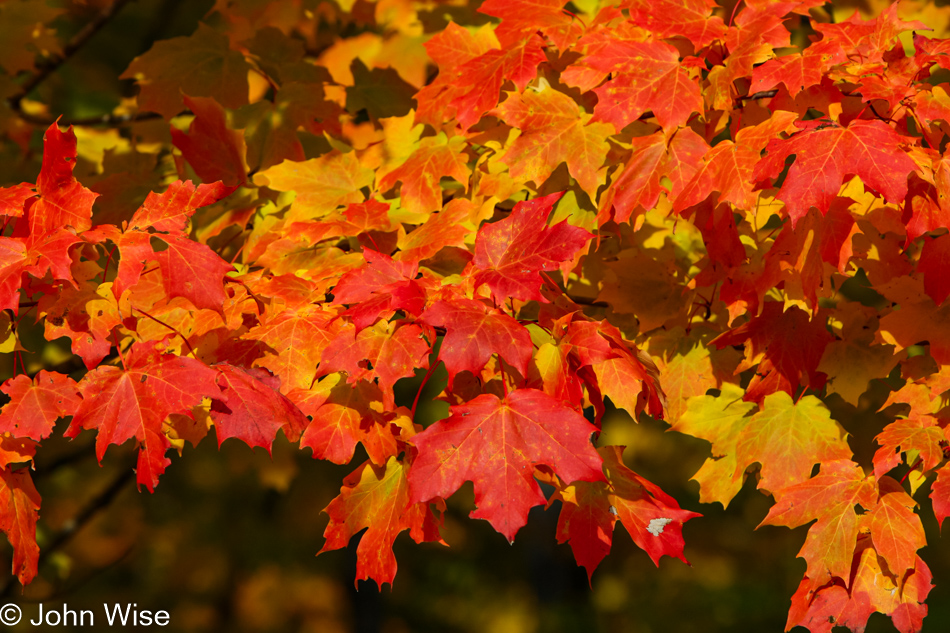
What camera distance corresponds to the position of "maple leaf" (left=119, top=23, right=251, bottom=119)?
121 inches

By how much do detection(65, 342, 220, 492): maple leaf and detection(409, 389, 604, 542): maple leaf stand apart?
496 mm

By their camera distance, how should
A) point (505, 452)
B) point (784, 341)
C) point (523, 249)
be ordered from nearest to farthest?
point (505, 452)
point (523, 249)
point (784, 341)

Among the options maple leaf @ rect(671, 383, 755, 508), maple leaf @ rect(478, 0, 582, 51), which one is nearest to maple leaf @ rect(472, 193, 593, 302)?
maple leaf @ rect(478, 0, 582, 51)

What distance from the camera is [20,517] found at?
79.5 inches

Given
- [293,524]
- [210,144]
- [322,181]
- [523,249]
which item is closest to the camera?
[523,249]

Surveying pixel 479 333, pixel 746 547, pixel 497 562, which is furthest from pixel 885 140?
pixel 497 562

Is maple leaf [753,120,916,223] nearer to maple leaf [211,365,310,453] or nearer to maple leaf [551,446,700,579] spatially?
maple leaf [551,446,700,579]

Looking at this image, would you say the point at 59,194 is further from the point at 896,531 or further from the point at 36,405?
the point at 896,531

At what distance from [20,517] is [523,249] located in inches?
56.2

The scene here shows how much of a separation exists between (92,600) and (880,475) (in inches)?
332

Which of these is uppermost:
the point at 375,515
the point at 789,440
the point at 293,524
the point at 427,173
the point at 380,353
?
the point at 427,173

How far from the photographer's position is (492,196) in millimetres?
2318

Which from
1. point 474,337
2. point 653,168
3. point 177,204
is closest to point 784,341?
point 653,168

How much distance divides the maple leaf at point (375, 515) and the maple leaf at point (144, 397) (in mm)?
476
